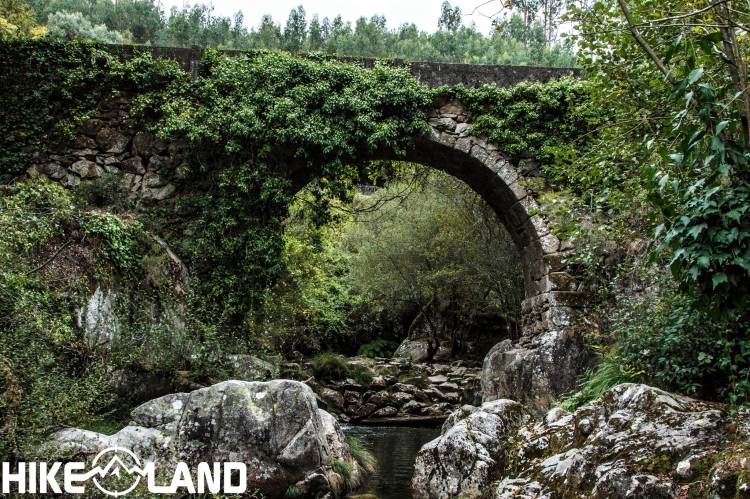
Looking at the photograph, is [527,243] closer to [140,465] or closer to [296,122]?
[296,122]

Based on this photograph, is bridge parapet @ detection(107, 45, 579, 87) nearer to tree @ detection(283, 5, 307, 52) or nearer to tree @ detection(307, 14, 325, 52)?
tree @ detection(307, 14, 325, 52)

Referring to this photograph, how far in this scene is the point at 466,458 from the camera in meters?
5.09

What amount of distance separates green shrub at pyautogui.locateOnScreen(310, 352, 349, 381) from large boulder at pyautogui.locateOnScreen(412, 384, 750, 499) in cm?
1069

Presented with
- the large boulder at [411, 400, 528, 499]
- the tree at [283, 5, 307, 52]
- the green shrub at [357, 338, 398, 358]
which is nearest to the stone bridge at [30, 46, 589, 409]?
the large boulder at [411, 400, 528, 499]


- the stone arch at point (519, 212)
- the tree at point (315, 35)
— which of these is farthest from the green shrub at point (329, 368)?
the tree at point (315, 35)

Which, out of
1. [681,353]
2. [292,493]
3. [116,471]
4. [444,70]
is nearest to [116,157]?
[444,70]

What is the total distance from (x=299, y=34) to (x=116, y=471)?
34.0 m

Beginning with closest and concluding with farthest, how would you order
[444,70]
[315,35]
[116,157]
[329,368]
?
[116,157] < [444,70] < [329,368] < [315,35]

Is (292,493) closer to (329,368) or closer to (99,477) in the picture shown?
(99,477)

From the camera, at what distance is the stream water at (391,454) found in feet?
21.0

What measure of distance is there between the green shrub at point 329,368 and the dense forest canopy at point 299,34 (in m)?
14.8

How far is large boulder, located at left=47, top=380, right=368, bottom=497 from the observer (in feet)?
18.4

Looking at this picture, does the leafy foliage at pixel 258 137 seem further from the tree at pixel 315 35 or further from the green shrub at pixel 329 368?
the tree at pixel 315 35

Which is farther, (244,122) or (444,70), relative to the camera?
(444,70)
